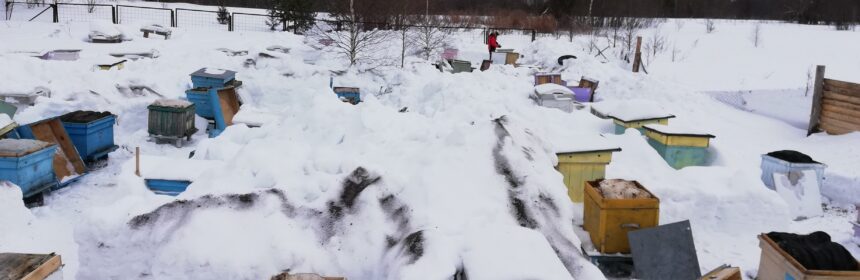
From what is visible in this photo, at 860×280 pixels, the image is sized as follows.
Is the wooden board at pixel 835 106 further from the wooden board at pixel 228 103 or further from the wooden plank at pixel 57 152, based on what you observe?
the wooden plank at pixel 57 152

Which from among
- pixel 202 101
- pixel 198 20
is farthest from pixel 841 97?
pixel 198 20

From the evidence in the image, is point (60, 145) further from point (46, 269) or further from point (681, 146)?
point (681, 146)

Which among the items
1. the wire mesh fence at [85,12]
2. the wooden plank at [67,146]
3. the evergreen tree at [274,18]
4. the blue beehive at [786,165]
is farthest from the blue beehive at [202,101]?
the wire mesh fence at [85,12]

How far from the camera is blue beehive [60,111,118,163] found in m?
9.58

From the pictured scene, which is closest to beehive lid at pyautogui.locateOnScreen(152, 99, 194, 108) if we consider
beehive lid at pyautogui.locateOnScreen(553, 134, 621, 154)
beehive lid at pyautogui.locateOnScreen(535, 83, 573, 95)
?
beehive lid at pyautogui.locateOnScreen(553, 134, 621, 154)

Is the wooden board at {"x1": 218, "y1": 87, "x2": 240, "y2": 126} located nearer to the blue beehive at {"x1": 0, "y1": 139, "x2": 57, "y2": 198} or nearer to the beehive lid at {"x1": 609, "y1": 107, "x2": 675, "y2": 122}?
the blue beehive at {"x1": 0, "y1": 139, "x2": 57, "y2": 198}

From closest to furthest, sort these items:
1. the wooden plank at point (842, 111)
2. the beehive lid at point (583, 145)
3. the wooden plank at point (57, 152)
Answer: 1. the beehive lid at point (583, 145)
2. the wooden plank at point (57, 152)
3. the wooden plank at point (842, 111)

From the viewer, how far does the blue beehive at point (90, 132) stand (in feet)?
31.4

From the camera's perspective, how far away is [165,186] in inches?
281

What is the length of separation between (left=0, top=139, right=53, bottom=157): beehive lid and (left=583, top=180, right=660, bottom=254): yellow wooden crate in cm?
703

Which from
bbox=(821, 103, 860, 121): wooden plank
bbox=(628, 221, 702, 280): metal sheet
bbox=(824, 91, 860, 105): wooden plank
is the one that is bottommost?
bbox=(628, 221, 702, 280): metal sheet

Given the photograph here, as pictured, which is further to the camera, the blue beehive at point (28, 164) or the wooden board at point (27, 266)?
the blue beehive at point (28, 164)

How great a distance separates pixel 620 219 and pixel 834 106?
9287 millimetres

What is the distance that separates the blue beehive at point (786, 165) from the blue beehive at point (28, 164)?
32.9 ft
